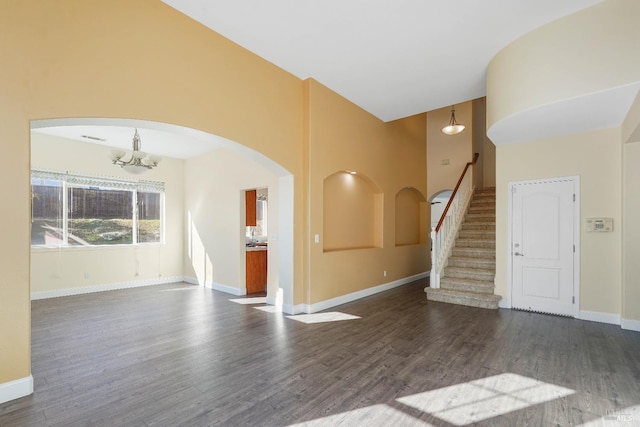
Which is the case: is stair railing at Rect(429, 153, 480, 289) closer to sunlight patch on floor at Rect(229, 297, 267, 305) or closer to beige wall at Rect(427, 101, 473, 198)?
beige wall at Rect(427, 101, 473, 198)

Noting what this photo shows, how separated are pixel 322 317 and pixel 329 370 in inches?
71.9

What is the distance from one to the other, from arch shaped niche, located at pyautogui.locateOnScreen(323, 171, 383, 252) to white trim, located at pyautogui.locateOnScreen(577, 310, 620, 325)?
3.73 meters

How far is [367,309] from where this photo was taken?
5.45 meters

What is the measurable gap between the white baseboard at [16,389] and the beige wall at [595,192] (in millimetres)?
7134

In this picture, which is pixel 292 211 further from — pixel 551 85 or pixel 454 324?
pixel 551 85

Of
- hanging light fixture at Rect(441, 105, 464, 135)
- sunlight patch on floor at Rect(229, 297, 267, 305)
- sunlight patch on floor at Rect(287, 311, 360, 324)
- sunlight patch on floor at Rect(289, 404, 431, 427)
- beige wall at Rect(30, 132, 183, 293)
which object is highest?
hanging light fixture at Rect(441, 105, 464, 135)

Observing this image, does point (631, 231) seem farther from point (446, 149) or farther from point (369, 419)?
point (446, 149)

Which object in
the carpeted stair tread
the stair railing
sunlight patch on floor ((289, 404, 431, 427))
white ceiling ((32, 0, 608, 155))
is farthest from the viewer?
the stair railing

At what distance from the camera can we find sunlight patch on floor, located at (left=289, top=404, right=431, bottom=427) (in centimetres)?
229

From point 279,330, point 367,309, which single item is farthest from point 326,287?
point 279,330

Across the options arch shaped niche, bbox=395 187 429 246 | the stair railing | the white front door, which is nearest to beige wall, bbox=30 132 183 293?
arch shaped niche, bbox=395 187 429 246

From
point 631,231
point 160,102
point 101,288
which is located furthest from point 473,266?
point 101,288

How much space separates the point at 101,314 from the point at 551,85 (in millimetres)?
7535

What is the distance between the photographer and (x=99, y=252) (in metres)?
7.12
